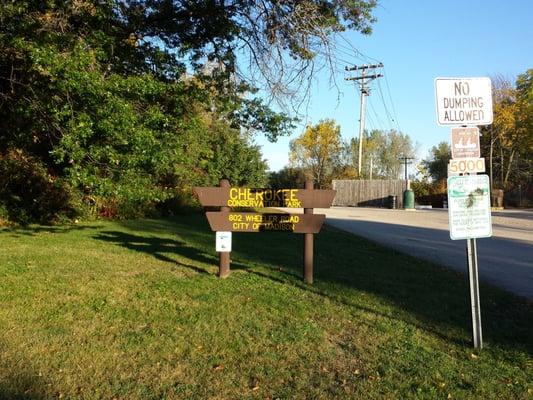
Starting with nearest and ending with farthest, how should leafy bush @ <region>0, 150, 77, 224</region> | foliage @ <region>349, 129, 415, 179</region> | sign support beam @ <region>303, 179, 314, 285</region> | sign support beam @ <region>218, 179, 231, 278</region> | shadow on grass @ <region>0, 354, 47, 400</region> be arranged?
shadow on grass @ <region>0, 354, 47, 400</region> < sign support beam @ <region>303, 179, 314, 285</region> < sign support beam @ <region>218, 179, 231, 278</region> < leafy bush @ <region>0, 150, 77, 224</region> < foliage @ <region>349, 129, 415, 179</region>

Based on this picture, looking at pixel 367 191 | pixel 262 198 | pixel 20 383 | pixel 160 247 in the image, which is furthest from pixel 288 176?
pixel 20 383

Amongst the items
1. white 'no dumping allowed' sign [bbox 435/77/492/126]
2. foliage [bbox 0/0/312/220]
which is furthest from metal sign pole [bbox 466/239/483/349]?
foliage [bbox 0/0/312/220]

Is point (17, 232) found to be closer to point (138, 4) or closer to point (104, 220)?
point (104, 220)

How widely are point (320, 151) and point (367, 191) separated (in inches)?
647

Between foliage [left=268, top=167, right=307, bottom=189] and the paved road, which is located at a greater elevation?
foliage [left=268, top=167, right=307, bottom=189]

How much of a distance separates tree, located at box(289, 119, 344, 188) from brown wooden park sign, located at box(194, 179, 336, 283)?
164 feet

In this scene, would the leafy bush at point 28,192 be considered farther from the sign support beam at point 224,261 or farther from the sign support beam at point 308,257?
the sign support beam at point 308,257

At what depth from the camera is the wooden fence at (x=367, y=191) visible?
43250 millimetres

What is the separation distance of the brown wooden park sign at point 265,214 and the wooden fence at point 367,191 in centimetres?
3517

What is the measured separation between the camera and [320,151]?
60.2 metres

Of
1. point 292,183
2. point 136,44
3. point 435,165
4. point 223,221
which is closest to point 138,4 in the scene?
point 136,44

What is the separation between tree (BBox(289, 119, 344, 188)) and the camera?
194ft

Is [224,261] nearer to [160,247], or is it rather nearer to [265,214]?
[265,214]

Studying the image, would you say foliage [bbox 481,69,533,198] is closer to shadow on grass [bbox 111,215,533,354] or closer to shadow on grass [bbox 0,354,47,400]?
shadow on grass [bbox 111,215,533,354]
